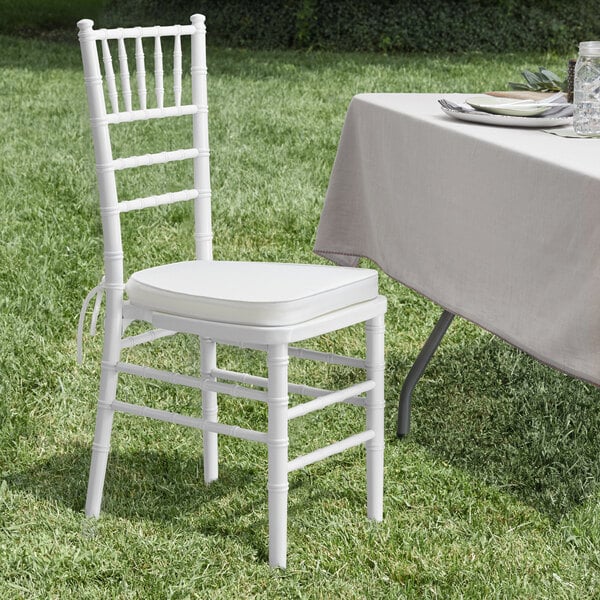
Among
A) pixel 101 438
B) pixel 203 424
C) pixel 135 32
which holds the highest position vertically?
pixel 135 32

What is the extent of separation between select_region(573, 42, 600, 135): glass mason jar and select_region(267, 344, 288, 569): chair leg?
824 millimetres

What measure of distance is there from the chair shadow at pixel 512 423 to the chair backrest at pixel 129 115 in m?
0.95

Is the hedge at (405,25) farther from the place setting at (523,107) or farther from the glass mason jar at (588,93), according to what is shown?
the glass mason jar at (588,93)

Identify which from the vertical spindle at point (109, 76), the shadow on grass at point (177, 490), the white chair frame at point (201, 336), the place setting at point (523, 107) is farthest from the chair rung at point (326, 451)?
the vertical spindle at point (109, 76)

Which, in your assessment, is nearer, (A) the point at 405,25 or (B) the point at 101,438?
(B) the point at 101,438

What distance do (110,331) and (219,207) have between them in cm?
299

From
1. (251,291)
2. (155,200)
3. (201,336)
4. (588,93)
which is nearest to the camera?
(251,291)

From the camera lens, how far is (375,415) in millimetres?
2629

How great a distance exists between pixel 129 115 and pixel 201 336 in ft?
1.77

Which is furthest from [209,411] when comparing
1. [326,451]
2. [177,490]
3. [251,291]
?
[251,291]

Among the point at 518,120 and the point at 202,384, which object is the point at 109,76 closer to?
the point at 202,384

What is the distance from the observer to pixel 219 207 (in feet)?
18.2

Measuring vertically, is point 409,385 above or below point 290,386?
below

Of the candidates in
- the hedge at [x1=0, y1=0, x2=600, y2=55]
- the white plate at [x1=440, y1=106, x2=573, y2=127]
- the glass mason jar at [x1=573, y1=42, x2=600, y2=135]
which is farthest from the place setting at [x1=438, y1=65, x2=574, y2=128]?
the hedge at [x1=0, y1=0, x2=600, y2=55]
